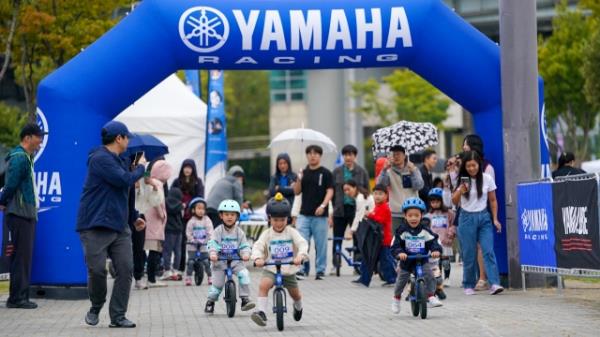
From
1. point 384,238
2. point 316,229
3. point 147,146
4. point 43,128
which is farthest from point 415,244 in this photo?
point 316,229

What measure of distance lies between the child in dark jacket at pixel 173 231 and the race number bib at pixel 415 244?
6.95m

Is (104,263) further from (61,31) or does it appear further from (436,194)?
(61,31)

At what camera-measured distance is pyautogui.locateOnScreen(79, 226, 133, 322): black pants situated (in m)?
12.3

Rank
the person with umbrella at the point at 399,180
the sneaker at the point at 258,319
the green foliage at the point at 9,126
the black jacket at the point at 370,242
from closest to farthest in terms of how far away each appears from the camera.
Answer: the sneaker at the point at 258,319 < the person with umbrella at the point at 399,180 < the black jacket at the point at 370,242 < the green foliage at the point at 9,126

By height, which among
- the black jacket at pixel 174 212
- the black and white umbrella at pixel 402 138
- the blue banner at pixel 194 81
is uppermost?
the blue banner at pixel 194 81

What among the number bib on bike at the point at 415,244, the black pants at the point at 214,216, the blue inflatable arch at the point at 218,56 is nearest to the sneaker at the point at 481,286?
the blue inflatable arch at the point at 218,56

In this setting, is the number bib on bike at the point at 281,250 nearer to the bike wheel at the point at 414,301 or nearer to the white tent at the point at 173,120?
the bike wheel at the point at 414,301

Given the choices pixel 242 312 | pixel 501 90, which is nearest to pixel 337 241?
pixel 501 90

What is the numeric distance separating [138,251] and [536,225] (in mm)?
5211

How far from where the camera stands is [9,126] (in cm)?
5156

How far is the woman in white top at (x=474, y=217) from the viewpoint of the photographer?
15.8 meters

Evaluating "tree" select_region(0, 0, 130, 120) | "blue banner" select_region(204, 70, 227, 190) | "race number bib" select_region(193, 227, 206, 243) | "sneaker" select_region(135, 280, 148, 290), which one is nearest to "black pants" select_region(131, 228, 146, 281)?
"sneaker" select_region(135, 280, 148, 290)

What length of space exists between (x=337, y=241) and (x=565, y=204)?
6.12 metres

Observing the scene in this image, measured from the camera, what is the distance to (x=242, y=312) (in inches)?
561
